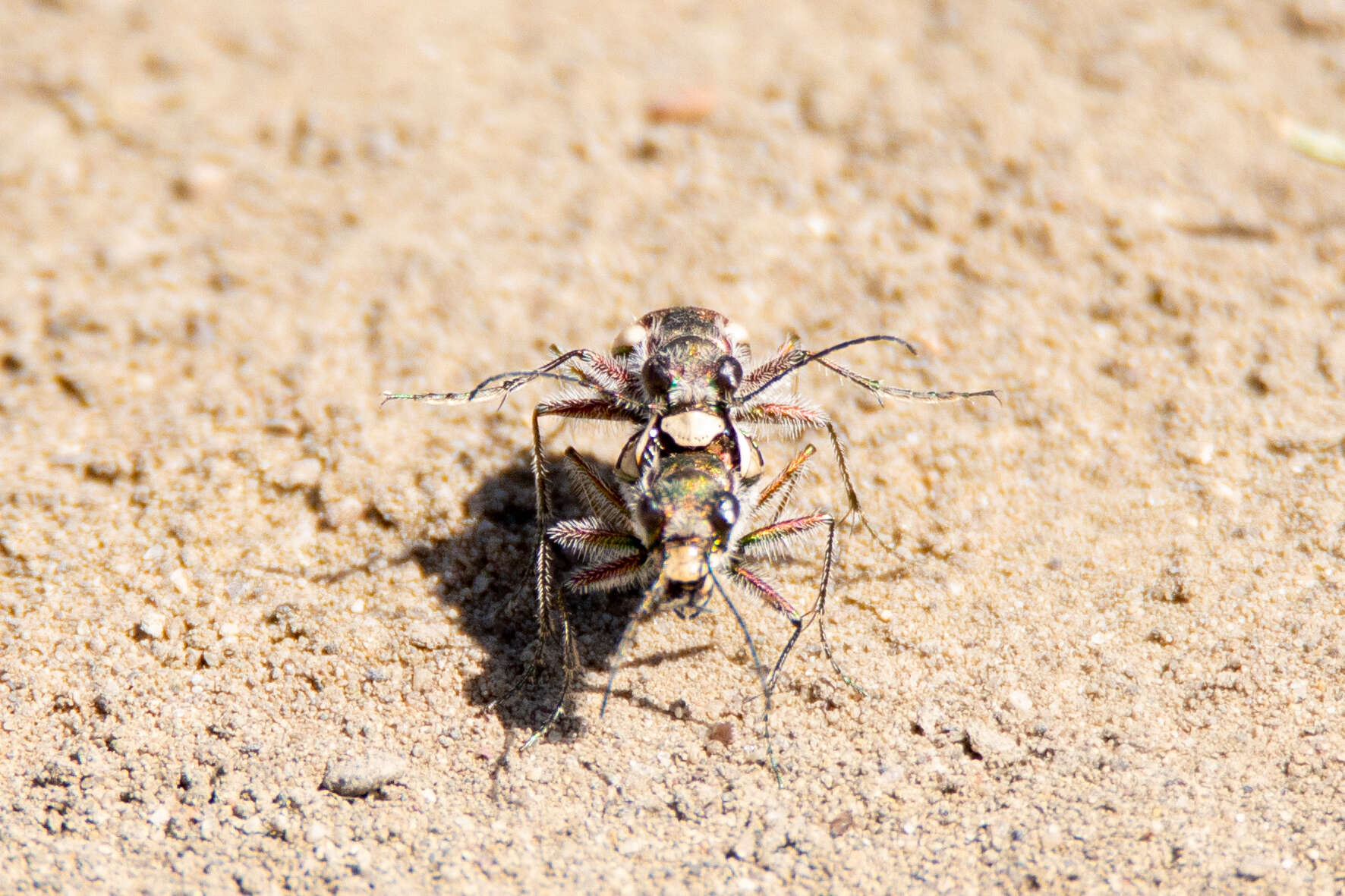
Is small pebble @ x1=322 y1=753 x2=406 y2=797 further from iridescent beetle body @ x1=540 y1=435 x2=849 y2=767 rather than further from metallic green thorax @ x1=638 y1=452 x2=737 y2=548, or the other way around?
metallic green thorax @ x1=638 y1=452 x2=737 y2=548

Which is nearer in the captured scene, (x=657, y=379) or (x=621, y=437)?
(x=657, y=379)

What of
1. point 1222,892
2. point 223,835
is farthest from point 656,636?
point 1222,892

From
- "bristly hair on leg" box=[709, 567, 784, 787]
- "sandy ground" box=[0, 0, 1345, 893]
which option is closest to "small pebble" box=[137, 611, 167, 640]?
"sandy ground" box=[0, 0, 1345, 893]

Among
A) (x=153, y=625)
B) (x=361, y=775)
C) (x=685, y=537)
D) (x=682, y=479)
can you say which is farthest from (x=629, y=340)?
(x=153, y=625)

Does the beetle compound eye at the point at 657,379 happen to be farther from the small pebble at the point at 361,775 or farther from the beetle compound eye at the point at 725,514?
the small pebble at the point at 361,775

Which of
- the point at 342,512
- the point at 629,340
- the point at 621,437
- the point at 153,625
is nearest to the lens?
the point at 153,625

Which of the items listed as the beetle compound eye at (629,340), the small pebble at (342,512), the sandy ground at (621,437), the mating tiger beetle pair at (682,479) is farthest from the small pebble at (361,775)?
the beetle compound eye at (629,340)

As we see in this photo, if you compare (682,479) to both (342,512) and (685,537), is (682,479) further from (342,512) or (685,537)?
(342,512)

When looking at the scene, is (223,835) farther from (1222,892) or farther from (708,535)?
(1222,892)
